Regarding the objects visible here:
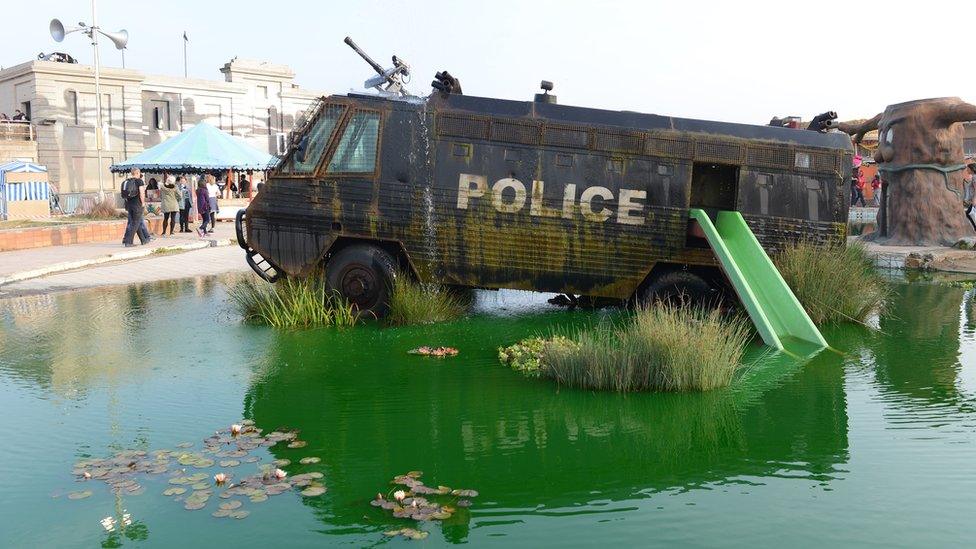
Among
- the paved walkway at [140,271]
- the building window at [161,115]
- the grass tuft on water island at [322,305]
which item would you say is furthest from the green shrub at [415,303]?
the building window at [161,115]

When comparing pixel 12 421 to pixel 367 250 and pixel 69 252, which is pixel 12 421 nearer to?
pixel 367 250

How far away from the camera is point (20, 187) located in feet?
83.1

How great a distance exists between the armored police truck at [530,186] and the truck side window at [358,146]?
2 centimetres

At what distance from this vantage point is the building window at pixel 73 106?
51625 millimetres

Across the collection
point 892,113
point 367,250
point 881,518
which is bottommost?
point 881,518

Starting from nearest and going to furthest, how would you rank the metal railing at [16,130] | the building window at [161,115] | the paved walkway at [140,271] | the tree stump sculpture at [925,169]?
the paved walkway at [140,271], the tree stump sculpture at [925,169], the metal railing at [16,130], the building window at [161,115]

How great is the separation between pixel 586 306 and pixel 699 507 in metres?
7.09

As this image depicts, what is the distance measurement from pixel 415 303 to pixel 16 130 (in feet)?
144

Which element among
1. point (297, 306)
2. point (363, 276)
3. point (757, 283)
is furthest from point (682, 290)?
point (297, 306)

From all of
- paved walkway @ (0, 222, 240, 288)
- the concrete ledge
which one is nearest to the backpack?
paved walkway @ (0, 222, 240, 288)

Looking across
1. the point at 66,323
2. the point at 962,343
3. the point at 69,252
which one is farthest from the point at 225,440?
the point at 69,252

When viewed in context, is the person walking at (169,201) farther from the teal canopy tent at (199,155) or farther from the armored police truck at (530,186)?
the armored police truck at (530,186)

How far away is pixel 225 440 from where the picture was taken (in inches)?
248

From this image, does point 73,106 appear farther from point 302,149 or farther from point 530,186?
point 530,186
